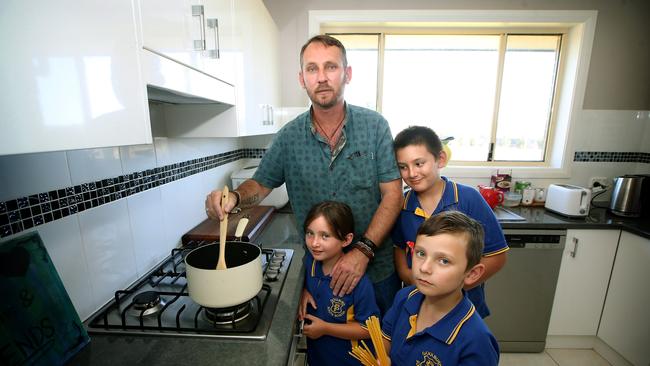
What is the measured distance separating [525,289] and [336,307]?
151cm

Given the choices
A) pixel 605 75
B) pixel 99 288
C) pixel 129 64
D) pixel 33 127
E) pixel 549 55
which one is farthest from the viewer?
pixel 549 55

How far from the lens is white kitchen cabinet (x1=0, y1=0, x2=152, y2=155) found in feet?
1.14

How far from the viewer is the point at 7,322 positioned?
0.58 meters

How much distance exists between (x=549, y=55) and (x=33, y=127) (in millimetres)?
3022

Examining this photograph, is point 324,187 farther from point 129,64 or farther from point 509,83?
point 509,83

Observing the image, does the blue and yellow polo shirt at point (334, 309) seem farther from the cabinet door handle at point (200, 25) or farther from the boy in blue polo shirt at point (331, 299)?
the cabinet door handle at point (200, 25)

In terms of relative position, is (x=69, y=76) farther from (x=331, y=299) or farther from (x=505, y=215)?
(x=505, y=215)

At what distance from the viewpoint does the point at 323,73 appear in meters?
1.04

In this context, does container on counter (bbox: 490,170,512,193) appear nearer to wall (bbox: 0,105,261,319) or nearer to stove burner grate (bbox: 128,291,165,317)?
wall (bbox: 0,105,261,319)

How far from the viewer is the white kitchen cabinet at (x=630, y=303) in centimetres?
163

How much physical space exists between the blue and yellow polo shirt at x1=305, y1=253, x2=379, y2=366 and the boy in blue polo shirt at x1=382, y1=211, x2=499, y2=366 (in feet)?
0.67

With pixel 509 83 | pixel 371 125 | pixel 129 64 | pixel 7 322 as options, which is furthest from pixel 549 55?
pixel 7 322

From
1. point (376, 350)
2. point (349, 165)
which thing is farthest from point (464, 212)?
point (376, 350)

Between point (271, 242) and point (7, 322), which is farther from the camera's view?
point (271, 242)
